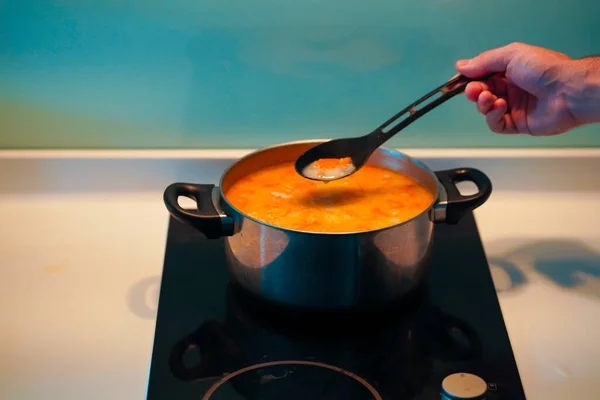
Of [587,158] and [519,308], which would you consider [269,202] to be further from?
[587,158]

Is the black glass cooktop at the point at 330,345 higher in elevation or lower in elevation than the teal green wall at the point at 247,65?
lower

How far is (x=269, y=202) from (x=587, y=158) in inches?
23.2

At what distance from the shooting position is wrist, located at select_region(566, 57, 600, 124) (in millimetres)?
845

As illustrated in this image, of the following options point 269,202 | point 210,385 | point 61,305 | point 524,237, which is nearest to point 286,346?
point 210,385

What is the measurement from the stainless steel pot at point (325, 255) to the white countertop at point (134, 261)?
0.49 feet

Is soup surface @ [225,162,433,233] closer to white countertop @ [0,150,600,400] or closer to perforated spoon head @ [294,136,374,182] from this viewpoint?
perforated spoon head @ [294,136,374,182]

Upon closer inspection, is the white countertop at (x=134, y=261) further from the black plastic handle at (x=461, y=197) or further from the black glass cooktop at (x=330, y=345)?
the black plastic handle at (x=461, y=197)

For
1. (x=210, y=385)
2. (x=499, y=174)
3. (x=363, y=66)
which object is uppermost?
(x=363, y=66)

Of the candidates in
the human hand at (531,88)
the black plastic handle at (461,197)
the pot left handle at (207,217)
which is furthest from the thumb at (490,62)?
the pot left handle at (207,217)

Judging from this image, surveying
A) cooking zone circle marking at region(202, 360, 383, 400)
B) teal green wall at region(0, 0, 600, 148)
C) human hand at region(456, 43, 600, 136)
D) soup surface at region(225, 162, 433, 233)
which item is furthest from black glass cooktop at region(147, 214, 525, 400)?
teal green wall at region(0, 0, 600, 148)

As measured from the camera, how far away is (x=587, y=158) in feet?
3.67

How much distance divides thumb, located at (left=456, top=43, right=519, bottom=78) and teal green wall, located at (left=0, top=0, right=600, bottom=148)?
19 centimetres

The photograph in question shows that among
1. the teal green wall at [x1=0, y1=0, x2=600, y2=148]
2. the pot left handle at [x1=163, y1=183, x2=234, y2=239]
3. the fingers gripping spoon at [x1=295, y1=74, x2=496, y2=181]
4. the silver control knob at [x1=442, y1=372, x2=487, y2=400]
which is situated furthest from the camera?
the teal green wall at [x1=0, y1=0, x2=600, y2=148]

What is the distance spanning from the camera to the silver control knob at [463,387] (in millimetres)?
666
